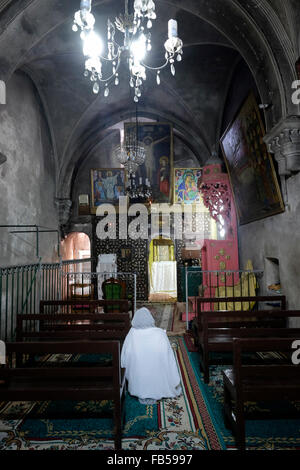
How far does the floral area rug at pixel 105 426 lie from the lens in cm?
246

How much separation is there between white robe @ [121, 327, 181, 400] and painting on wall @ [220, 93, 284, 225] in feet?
10.7

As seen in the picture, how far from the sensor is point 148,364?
318cm

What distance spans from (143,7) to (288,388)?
15.4 ft

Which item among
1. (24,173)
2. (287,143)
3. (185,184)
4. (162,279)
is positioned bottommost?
(162,279)

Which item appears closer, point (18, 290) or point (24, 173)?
point (18, 290)

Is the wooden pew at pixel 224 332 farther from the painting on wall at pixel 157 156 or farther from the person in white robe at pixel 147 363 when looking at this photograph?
the painting on wall at pixel 157 156

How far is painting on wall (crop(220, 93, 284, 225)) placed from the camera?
5.17 meters

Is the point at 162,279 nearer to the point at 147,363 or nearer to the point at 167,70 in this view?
the point at 167,70

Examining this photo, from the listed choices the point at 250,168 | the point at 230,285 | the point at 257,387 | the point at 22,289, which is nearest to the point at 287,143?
the point at 250,168

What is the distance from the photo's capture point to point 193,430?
104 inches

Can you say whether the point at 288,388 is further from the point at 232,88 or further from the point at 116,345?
the point at 232,88

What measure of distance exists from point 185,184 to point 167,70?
4.22 meters

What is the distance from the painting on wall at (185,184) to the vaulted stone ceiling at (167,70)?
1014mm
